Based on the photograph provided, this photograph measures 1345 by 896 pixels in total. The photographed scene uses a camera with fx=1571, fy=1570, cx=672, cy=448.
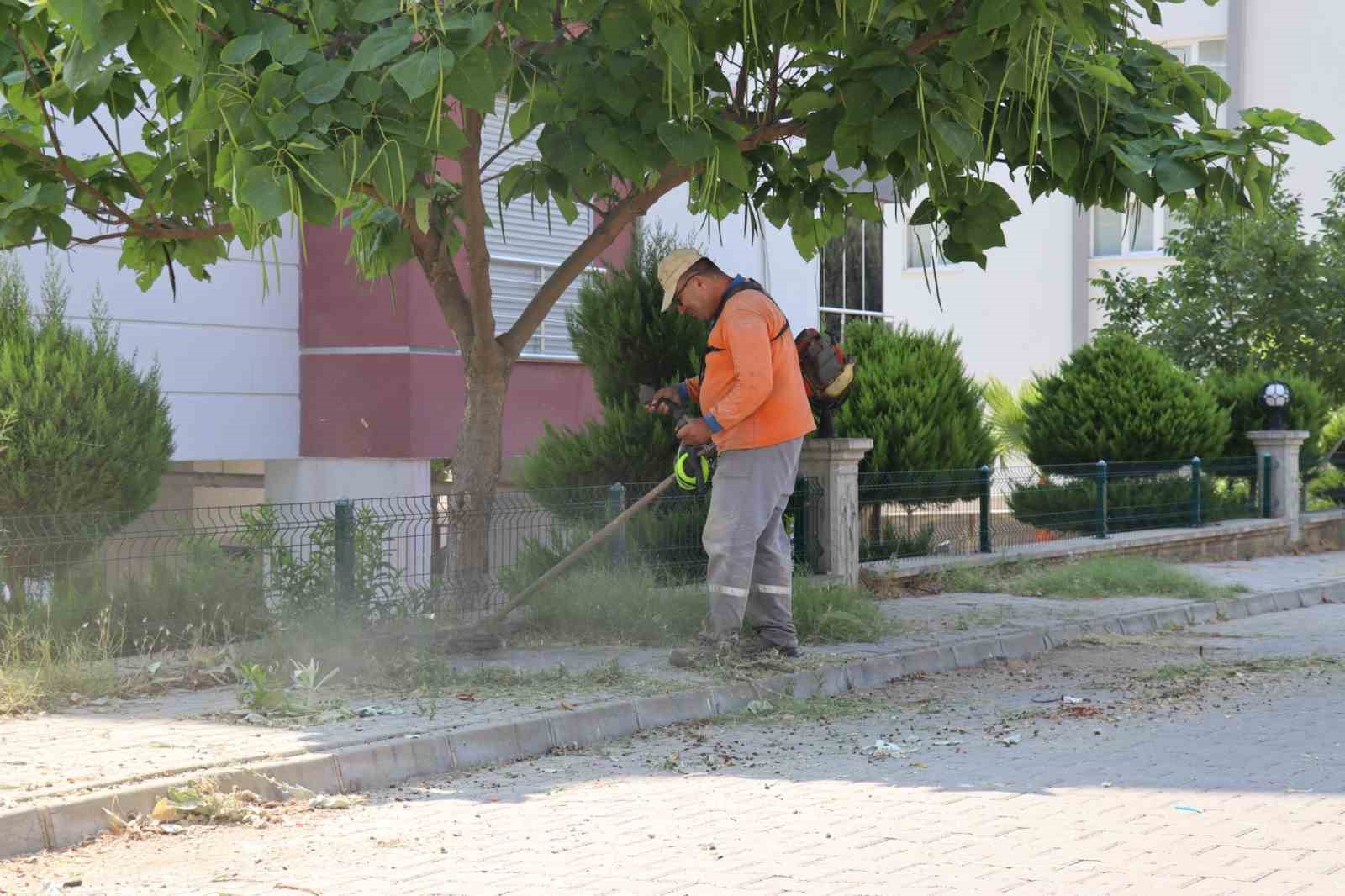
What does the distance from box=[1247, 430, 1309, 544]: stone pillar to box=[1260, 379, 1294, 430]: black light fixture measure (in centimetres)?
12

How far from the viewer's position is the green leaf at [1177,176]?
7.78 metres

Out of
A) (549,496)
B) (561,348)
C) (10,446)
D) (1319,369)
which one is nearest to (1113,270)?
(1319,369)

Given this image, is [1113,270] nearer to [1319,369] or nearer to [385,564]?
[1319,369]

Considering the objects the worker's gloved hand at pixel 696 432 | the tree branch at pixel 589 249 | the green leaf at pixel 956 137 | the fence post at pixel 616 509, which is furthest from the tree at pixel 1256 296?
the green leaf at pixel 956 137

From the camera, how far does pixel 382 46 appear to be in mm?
6238

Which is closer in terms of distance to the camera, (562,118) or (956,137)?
(956,137)

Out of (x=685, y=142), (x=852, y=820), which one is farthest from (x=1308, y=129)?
(x=852, y=820)

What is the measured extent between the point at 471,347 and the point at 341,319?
5097 millimetres

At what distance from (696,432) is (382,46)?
308cm

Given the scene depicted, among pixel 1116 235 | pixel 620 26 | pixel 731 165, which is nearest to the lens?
pixel 620 26

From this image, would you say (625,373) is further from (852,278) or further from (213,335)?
(852,278)

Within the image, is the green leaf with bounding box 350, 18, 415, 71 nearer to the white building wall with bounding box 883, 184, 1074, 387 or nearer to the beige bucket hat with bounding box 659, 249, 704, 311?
the beige bucket hat with bounding box 659, 249, 704, 311

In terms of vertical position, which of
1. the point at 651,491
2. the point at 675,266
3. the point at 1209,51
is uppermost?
the point at 1209,51

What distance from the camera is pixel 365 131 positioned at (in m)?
6.70
